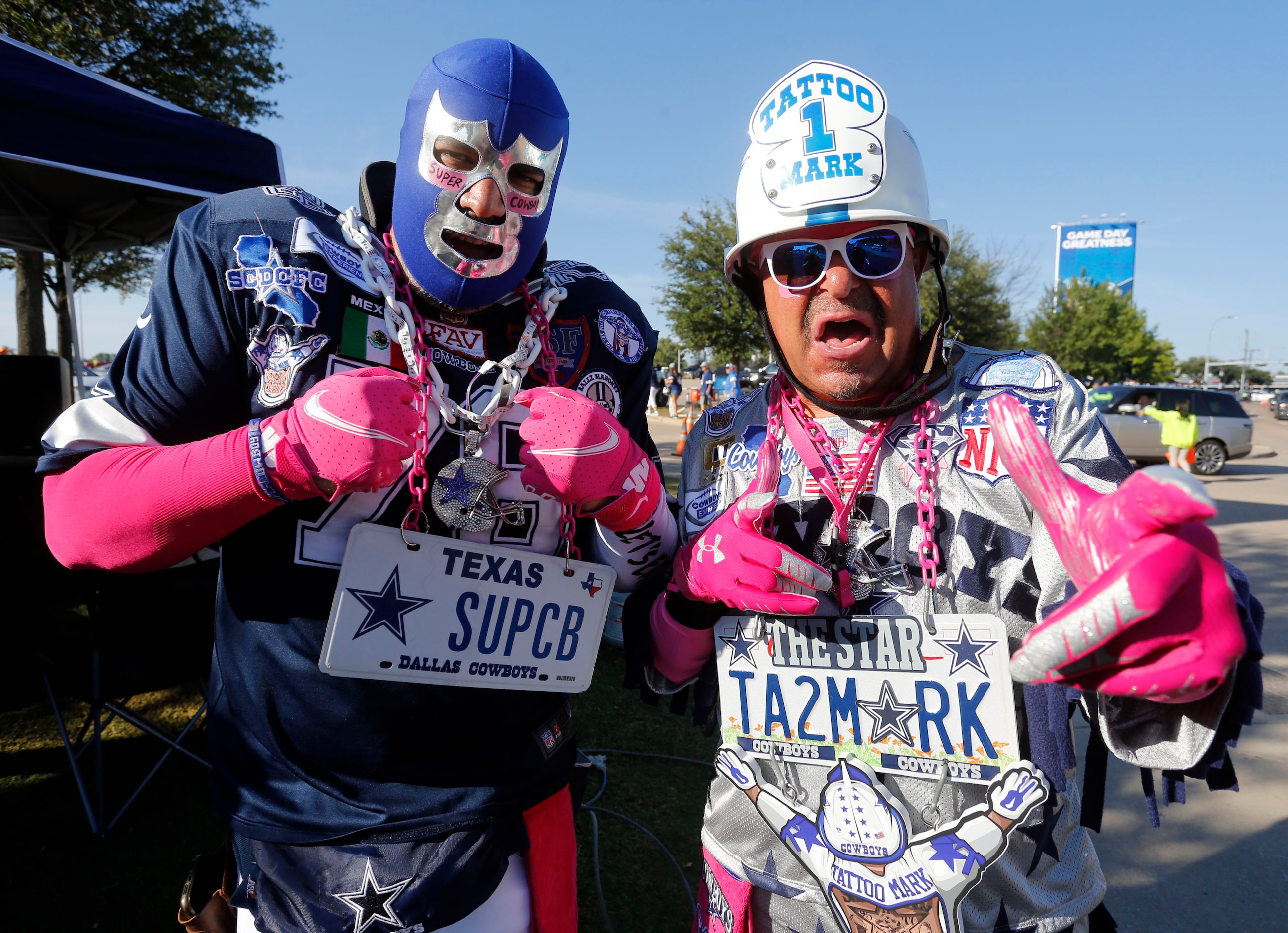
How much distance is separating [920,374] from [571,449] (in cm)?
81

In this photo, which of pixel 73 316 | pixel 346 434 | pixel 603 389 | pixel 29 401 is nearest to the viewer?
pixel 346 434

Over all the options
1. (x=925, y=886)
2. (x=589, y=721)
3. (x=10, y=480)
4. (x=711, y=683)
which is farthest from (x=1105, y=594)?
(x=10, y=480)

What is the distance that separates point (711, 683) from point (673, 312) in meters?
27.6

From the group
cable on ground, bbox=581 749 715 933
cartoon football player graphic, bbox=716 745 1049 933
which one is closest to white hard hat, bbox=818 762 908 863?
cartoon football player graphic, bbox=716 745 1049 933

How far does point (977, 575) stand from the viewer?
1.45m

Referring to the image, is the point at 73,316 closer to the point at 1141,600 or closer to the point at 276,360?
the point at 276,360

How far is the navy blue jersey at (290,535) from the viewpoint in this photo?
1435mm

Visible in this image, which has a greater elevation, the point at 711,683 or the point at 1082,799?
the point at 711,683

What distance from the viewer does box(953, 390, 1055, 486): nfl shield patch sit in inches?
58.2

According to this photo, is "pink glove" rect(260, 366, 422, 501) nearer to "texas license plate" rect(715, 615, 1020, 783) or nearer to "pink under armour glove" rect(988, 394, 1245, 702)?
"texas license plate" rect(715, 615, 1020, 783)

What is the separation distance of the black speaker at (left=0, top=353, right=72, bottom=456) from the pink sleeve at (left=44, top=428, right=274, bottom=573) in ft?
13.7

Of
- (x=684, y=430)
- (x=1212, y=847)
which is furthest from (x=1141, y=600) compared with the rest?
(x=684, y=430)

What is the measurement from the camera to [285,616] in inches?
58.4

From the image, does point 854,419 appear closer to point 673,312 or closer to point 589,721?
point 589,721
